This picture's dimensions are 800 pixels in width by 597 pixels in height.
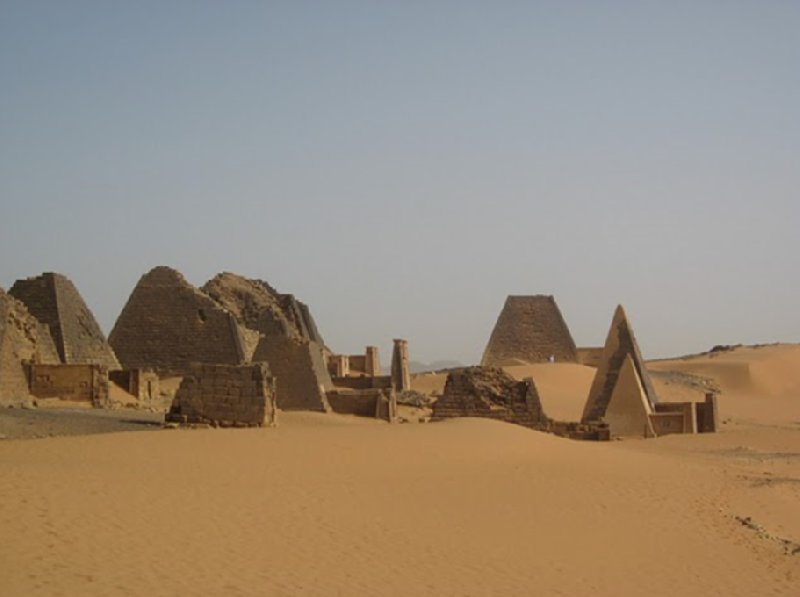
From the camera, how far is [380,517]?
443 inches

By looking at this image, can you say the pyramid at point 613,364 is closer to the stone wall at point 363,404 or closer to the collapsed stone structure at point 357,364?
the stone wall at point 363,404

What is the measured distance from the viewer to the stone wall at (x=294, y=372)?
23750 millimetres

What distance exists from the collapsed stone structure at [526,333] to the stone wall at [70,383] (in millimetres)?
23513

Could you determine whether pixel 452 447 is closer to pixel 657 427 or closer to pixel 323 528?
pixel 323 528

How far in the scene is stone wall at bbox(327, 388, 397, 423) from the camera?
82.3ft

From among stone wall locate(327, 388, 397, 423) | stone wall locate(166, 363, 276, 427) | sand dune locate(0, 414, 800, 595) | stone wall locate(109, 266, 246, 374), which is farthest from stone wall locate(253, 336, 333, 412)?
sand dune locate(0, 414, 800, 595)

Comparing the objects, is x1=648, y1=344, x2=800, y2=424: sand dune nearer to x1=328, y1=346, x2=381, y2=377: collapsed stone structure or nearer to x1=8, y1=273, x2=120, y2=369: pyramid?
x1=328, y1=346, x2=381, y2=377: collapsed stone structure

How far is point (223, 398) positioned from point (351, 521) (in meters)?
6.88

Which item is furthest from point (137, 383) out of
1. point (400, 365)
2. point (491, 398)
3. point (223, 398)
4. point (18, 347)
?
point (400, 365)

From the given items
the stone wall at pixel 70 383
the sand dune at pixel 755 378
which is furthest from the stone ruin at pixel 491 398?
the sand dune at pixel 755 378

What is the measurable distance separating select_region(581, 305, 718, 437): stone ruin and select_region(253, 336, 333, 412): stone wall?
642 centimetres

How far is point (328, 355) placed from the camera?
4212 centimetres

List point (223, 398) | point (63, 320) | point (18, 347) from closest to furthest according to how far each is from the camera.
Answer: point (223, 398)
point (18, 347)
point (63, 320)

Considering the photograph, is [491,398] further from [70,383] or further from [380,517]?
[380,517]
